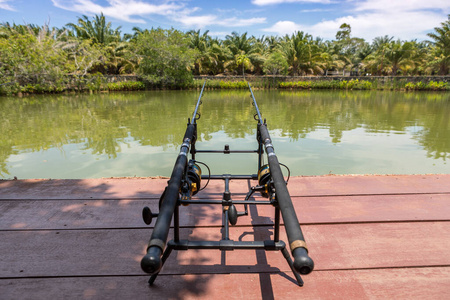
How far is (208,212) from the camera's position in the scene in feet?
7.38

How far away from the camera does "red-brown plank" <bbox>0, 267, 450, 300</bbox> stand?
1.40 metres

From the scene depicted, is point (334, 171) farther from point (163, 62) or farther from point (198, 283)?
point (163, 62)

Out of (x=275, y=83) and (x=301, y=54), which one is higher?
(x=301, y=54)

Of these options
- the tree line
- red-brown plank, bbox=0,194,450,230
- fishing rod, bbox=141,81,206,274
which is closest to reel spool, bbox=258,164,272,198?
red-brown plank, bbox=0,194,450,230

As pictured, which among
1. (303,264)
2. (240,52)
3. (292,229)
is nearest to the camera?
(303,264)

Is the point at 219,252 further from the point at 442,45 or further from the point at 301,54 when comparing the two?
the point at 442,45

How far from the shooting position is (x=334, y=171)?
5.54m

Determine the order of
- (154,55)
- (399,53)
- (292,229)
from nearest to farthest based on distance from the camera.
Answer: (292,229)
(154,55)
(399,53)

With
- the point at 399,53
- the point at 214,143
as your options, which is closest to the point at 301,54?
the point at 399,53

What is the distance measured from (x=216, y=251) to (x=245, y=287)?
349mm

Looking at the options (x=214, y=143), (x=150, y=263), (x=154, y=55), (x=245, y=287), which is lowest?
(x=214, y=143)

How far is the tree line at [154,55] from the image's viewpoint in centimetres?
1947

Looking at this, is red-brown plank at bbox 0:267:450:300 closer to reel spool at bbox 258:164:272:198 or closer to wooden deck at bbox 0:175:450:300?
wooden deck at bbox 0:175:450:300

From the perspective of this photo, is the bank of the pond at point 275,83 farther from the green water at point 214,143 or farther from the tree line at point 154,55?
the green water at point 214,143
